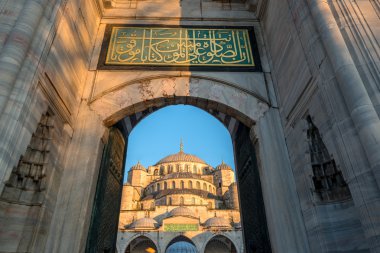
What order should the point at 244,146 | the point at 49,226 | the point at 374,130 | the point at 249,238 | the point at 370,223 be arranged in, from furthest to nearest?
the point at 244,146
the point at 249,238
the point at 49,226
the point at 374,130
the point at 370,223

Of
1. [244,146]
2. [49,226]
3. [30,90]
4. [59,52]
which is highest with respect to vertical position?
[59,52]

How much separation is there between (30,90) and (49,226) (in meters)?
1.61

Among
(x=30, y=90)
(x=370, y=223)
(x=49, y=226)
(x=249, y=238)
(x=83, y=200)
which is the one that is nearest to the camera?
(x=370, y=223)

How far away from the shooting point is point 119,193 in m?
4.87

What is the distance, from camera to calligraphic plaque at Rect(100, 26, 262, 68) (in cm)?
473

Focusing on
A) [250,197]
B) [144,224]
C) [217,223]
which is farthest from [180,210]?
[250,197]

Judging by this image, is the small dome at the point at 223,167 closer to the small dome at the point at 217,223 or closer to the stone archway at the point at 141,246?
the small dome at the point at 217,223

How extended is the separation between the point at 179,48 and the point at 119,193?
287 cm

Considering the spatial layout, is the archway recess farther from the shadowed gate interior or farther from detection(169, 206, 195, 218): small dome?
detection(169, 206, 195, 218): small dome

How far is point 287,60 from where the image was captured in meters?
4.04

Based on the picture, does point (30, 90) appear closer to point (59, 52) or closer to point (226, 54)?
point (59, 52)

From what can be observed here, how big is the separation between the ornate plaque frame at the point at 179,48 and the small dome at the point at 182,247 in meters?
32.6

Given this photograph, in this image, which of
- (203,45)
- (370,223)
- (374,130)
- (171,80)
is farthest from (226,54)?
(370,223)

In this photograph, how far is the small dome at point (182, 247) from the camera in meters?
33.4
